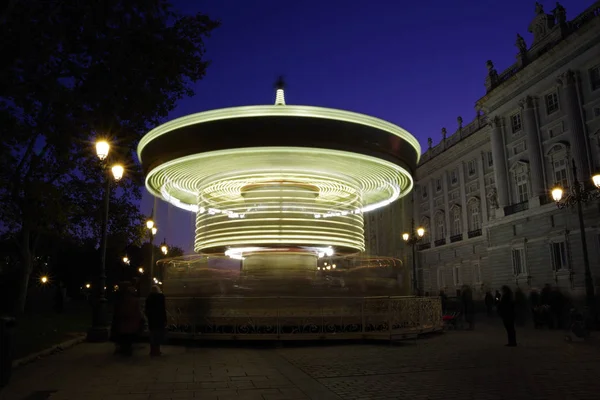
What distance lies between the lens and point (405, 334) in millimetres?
12047

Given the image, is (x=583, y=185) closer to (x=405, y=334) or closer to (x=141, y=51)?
(x=405, y=334)

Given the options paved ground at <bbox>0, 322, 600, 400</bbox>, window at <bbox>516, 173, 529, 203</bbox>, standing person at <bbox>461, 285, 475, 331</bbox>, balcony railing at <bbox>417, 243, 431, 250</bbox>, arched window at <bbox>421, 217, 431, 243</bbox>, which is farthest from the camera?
arched window at <bbox>421, 217, 431, 243</bbox>

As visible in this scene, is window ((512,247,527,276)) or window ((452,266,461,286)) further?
window ((452,266,461,286))

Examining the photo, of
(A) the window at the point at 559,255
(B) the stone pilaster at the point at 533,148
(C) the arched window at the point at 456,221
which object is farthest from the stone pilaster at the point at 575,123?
(C) the arched window at the point at 456,221

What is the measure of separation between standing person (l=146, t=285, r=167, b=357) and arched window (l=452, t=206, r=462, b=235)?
4157 centimetres

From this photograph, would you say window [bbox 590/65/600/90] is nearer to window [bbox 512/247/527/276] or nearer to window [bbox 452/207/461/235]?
window [bbox 512/247/527/276]

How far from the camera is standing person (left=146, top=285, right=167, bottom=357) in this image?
32.8 feet

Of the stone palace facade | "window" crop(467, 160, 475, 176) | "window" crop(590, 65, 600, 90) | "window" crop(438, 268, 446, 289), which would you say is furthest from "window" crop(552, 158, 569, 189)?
"window" crop(438, 268, 446, 289)

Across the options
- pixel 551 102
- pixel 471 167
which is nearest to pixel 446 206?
pixel 471 167

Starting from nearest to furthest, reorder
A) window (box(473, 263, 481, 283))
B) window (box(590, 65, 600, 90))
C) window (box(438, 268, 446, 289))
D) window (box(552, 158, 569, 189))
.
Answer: window (box(590, 65, 600, 90)) < window (box(552, 158, 569, 189)) < window (box(473, 263, 481, 283)) < window (box(438, 268, 446, 289))

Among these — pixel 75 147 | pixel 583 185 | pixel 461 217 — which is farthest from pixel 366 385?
pixel 461 217

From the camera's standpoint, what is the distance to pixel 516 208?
34531mm

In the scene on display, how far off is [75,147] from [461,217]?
38434 millimetres

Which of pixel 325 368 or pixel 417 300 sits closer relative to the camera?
pixel 325 368
